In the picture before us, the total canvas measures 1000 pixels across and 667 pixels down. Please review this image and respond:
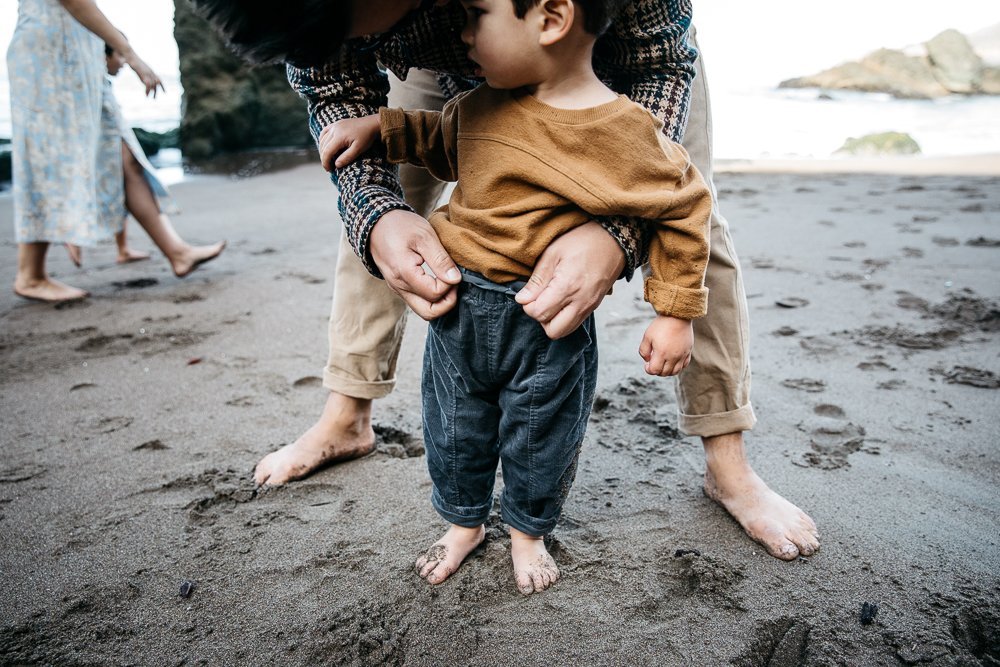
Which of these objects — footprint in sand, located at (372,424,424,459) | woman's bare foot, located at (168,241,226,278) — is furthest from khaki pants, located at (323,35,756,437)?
woman's bare foot, located at (168,241,226,278)

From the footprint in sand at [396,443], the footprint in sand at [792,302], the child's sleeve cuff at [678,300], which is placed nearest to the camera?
the child's sleeve cuff at [678,300]

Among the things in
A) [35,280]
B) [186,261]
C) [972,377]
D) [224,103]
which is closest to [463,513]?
[972,377]

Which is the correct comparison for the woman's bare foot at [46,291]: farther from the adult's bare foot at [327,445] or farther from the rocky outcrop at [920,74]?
the rocky outcrop at [920,74]

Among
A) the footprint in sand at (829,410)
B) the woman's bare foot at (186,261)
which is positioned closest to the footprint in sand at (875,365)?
the footprint in sand at (829,410)

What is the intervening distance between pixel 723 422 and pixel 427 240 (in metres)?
0.82

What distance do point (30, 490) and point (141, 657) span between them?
716 millimetres

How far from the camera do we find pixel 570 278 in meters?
1.06

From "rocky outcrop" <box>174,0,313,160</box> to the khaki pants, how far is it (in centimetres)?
766

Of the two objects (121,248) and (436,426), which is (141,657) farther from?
(121,248)

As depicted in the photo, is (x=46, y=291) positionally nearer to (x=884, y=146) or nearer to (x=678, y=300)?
(x=678, y=300)

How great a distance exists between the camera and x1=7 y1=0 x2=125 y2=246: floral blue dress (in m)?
2.96

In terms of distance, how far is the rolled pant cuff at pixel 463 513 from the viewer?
4.42ft

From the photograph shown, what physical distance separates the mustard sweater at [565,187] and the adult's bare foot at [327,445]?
76 cm

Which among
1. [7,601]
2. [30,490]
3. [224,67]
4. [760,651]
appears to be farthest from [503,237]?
[224,67]
